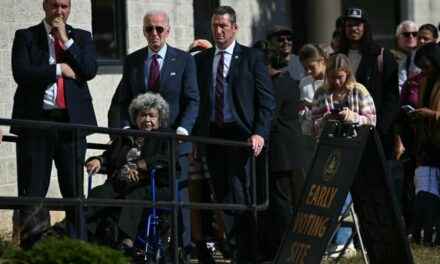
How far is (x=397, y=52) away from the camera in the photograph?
1515cm

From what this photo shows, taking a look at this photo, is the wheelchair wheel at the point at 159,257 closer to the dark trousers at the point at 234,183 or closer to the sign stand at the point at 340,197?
the dark trousers at the point at 234,183

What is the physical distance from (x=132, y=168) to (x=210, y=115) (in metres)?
0.84

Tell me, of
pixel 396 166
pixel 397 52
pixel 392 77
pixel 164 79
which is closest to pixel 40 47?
pixel 164 79

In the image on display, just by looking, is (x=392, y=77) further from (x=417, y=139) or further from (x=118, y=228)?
(x=118, y=228)

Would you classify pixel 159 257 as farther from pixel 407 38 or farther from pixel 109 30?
pixel 407 38

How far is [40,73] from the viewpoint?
394 inches

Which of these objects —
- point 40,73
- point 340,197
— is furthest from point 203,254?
point 40,73

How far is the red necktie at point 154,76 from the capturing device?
10672 mm

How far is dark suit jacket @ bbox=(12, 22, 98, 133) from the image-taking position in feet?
33.0

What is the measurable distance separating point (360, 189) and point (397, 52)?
17.7 ft

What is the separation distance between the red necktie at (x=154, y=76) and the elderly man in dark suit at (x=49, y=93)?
0.56 meters

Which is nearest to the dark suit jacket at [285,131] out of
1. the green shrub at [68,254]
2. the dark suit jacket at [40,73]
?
the dark suit jacket at [40,73]

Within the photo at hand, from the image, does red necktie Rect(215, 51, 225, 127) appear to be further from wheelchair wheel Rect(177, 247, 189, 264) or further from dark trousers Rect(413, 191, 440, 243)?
dark trousers Rect(413, 191, 440, 243)

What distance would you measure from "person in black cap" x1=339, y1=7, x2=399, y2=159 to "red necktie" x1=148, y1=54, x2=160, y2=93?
2407 millimetres
